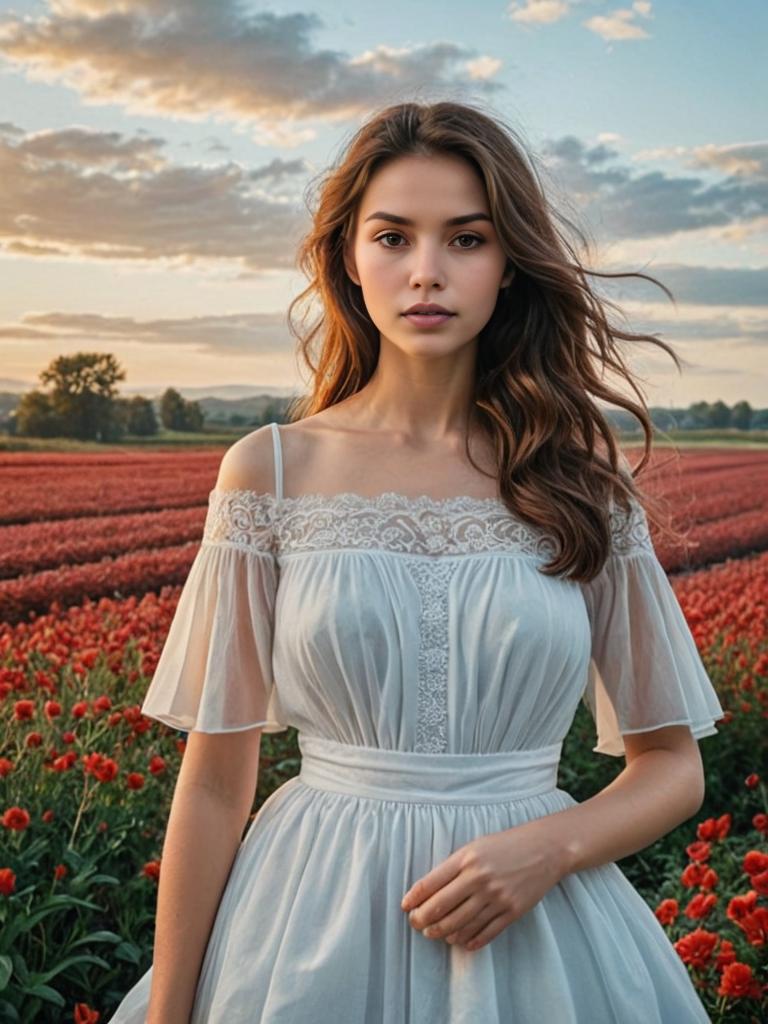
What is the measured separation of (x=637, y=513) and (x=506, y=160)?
508 mm

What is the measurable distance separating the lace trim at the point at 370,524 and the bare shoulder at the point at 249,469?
0.03ft

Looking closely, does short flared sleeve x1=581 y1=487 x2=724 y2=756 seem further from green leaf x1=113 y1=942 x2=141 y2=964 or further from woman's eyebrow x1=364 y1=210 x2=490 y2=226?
green leaf x1=113 y1=942 x2=141 y2=964

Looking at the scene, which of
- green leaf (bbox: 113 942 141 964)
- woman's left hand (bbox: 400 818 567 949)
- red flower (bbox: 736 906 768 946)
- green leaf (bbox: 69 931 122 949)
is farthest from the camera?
green leaf (bbox: 113 942 141 964)

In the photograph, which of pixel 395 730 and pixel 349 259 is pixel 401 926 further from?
pixel 349 259

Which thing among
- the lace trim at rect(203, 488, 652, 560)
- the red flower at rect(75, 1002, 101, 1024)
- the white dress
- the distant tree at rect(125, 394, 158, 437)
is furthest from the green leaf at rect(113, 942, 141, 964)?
the distant tree at rect(125, 394, 158, 437)

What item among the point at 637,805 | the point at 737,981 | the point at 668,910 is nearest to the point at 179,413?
the point at 668,910

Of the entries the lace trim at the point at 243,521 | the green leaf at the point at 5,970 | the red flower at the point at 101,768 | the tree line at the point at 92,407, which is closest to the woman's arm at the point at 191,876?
the lace trim at the point at 243,521

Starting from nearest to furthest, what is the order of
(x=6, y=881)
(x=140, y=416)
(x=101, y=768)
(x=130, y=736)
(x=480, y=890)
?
(x=480, y=890) → (x=6, y=881) → (x=101, y=768) → (x=130, y=736) → (x=140, y=416)

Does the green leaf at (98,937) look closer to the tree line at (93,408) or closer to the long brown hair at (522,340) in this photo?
the long brown hair at (522,340)

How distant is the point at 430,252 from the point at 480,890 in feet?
2.54

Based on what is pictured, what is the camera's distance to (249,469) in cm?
167

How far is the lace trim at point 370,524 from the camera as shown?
5.36 feet

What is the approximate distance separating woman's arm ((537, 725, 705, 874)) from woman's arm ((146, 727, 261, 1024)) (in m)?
0.41

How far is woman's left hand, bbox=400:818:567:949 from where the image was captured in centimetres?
144
